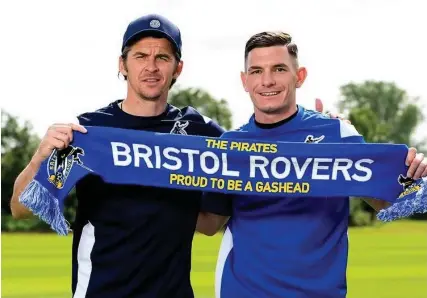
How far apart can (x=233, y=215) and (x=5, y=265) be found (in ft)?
59.2

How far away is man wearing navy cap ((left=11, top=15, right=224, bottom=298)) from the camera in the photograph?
4.44 meters

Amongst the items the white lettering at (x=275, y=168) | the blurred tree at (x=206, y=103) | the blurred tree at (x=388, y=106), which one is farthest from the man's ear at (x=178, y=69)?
the blurred tree at (x=388, y=106)

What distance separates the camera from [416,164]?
4.50 metres

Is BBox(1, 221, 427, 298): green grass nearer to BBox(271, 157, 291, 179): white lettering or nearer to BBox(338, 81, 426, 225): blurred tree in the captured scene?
BBox(271, 157, 291, 179): white lettering

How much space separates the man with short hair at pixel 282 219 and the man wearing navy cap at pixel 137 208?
0.93ft

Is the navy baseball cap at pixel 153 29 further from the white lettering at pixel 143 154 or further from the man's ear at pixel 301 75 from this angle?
the man's ear at pixel 301 75

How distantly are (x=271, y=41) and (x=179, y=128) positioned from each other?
2.71 feet

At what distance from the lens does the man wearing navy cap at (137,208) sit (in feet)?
14.6

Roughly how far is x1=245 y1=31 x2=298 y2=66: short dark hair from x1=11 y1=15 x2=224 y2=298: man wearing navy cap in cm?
49

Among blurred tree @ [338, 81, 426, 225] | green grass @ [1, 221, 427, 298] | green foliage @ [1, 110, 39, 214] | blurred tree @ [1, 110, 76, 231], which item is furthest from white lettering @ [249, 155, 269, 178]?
blurred tree @ [338, 81, 426, 225]

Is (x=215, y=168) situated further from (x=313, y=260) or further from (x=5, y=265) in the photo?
(x=5, y=265)

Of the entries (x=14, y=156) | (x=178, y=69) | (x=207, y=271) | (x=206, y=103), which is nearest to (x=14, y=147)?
(x=14, y=156)

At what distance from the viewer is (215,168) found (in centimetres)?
464

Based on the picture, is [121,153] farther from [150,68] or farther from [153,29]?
[153,29]
